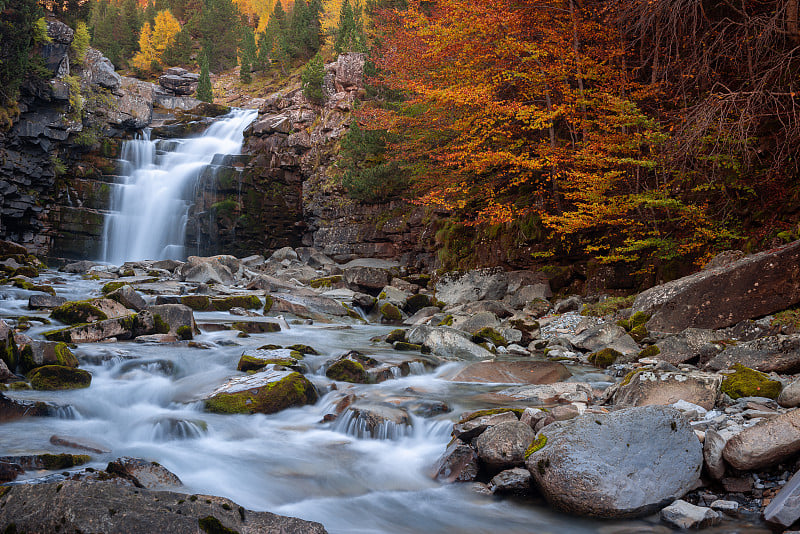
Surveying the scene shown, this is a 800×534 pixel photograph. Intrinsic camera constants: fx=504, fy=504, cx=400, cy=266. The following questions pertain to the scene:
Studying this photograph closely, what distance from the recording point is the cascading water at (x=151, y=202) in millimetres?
26266

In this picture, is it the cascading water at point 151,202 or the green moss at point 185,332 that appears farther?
the cascading water at point 151,202

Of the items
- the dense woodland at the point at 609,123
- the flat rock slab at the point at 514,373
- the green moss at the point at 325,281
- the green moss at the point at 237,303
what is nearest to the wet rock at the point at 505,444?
the flat rock slab at the point at 514,373

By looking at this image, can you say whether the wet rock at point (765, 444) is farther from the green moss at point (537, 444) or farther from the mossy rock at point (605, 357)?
the mossy rock at point (605, 357)

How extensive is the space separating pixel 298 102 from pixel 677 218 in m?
27.7

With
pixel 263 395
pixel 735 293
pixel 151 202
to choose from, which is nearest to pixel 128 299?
pixel 263 395

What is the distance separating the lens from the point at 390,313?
1496cm

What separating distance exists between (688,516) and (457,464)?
190cm

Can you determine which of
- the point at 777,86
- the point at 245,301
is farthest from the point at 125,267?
the point at 777,86

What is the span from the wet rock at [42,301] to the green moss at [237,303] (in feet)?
11.3

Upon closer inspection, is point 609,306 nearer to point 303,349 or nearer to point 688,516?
point 303,349

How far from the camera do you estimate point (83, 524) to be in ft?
8.86

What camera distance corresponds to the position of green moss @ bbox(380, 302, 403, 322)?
1492cm

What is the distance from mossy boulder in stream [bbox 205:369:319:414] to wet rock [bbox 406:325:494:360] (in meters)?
3.47

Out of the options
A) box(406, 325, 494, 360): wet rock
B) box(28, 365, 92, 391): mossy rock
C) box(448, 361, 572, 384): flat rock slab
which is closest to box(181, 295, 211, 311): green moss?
box(406, 325, 494, 360): wet rock
